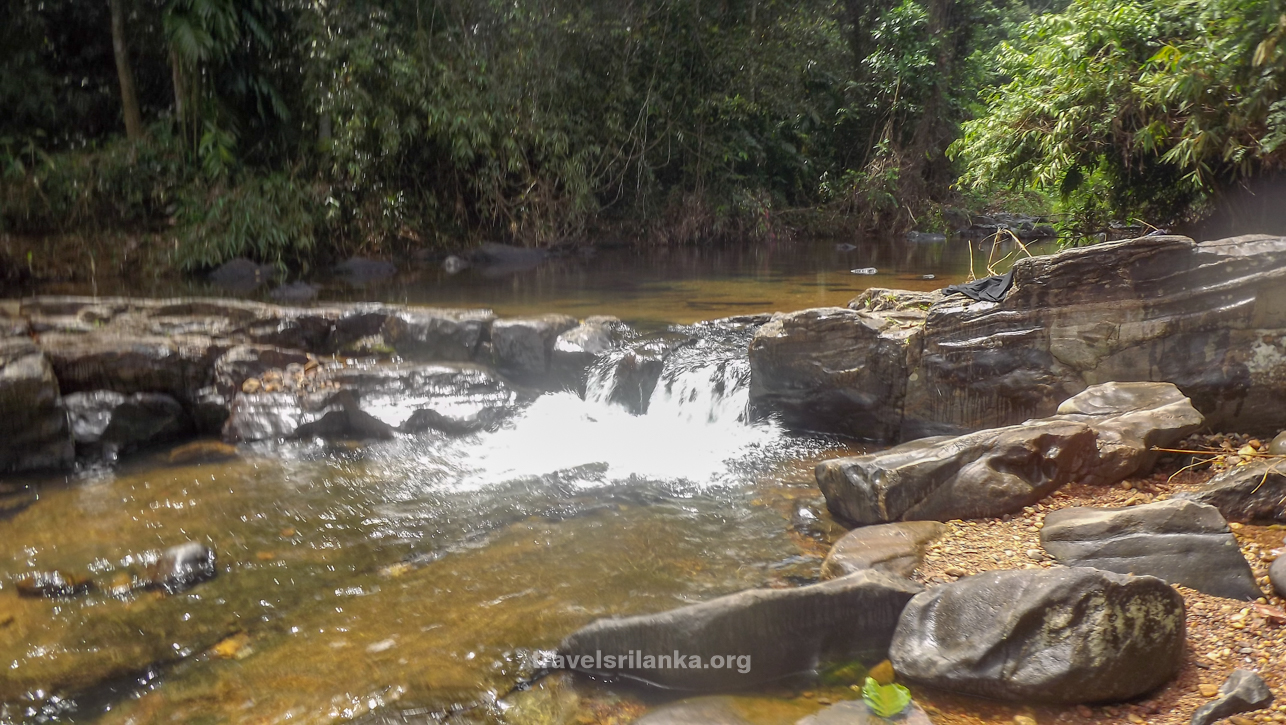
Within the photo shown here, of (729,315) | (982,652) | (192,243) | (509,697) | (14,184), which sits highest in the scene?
(14,184)

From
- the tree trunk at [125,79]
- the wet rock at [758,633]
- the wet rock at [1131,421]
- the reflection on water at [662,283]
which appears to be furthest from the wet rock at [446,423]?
the tree trunk at [125,79]

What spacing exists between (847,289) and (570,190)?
7.36 metres

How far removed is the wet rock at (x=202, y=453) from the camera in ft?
20.3

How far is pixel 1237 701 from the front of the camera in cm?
250

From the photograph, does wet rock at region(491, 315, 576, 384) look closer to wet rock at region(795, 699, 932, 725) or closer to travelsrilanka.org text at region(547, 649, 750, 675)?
travelsrilanka.org text at region(547, 649, 750, 675)

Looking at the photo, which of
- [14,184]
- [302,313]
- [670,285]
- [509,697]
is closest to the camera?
[509,697]

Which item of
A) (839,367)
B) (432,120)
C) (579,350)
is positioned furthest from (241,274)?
(839,367)

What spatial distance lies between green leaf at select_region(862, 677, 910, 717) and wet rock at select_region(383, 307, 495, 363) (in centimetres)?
592

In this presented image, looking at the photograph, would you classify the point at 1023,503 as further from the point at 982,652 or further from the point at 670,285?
the point at 670,285

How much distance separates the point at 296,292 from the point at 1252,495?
38.4ft

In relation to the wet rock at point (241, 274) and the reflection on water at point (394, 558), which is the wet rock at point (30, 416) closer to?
the reflection on water at point (394, 558)

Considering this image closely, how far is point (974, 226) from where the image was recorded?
2152 centimetres

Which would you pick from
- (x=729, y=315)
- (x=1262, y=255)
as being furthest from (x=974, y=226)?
(x=1262, y=255)

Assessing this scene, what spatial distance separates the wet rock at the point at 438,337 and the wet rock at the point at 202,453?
78.1 inches
